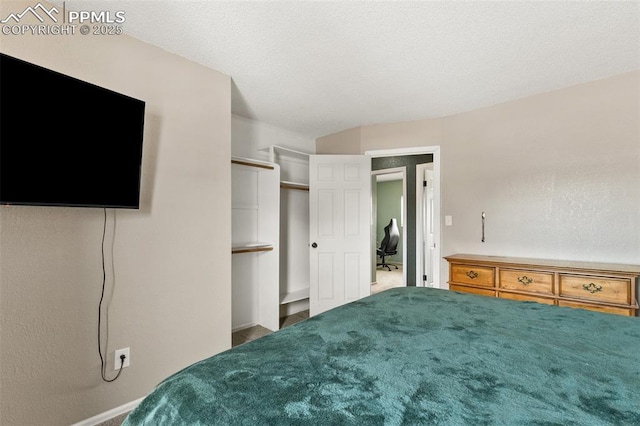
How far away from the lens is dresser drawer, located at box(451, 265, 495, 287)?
8.60 ft

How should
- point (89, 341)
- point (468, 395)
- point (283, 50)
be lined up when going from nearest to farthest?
point (468, 395), point (89, 341), point (283, 50)

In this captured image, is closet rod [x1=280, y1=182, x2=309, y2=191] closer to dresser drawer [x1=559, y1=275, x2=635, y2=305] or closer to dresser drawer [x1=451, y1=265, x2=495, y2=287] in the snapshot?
dresser drawer [x1=451, y1=265, x2=495, y2=287]

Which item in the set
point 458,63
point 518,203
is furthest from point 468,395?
point 518,203

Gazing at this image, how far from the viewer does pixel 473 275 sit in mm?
2707

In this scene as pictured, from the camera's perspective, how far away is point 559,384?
0.77m

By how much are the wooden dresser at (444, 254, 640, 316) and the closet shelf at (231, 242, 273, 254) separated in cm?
185

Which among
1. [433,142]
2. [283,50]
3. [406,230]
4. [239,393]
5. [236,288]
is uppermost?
[283,50]

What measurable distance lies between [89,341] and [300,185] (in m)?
2.51

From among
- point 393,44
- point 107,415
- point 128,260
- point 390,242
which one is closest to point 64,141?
point 128,260

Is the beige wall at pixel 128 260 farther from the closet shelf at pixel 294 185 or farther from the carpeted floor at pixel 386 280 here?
the carpeted floor at pixel 386 280

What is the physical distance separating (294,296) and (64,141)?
280 cm

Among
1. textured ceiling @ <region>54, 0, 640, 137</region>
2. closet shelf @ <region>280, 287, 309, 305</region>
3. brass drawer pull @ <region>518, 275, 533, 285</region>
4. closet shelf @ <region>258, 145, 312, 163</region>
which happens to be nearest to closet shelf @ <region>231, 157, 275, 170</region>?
closet shelf @ <region>258, 145, 312, 163</region>

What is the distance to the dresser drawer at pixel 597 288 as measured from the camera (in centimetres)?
212

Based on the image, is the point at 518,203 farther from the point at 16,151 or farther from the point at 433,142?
the point at 16,151
